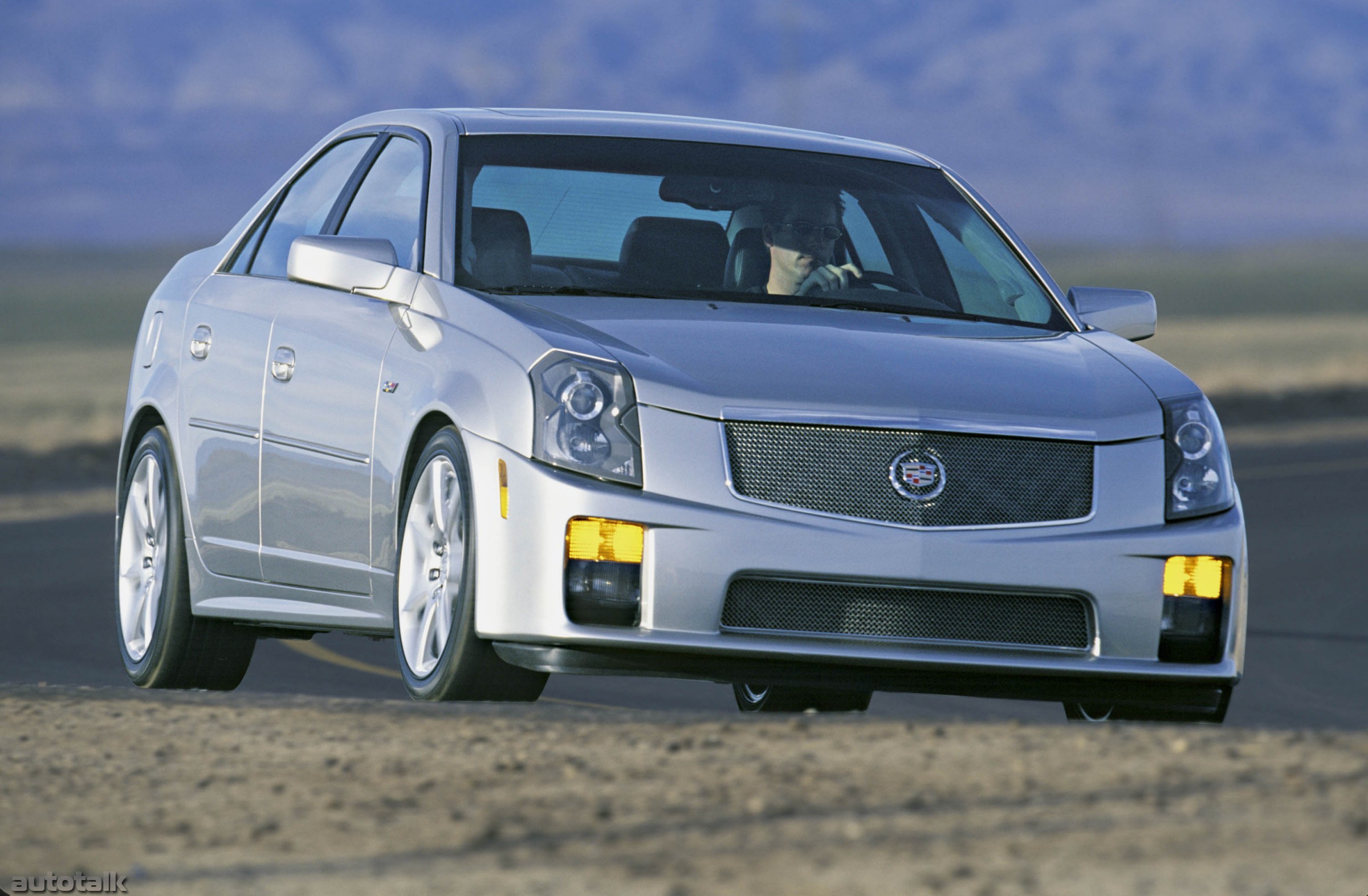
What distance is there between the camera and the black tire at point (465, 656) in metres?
6.34

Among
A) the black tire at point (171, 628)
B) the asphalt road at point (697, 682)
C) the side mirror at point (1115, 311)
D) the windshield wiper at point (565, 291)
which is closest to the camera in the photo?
the windshield wiper at point (565, 291)

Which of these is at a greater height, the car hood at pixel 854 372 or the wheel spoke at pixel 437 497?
the car hood at pixel 854 372

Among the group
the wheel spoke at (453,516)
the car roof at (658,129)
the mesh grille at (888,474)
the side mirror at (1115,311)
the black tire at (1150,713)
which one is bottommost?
the black tire at (1150,713)

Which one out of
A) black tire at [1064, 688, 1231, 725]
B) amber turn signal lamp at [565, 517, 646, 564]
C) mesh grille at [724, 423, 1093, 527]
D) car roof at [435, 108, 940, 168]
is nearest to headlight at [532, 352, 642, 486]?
amber turn signal lamp at [565, 517, 646, 564]

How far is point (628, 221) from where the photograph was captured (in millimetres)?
7664

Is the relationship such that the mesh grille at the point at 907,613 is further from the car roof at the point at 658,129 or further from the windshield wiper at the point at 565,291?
the car roof at the point at 658,129

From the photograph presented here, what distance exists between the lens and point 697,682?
35.3ft

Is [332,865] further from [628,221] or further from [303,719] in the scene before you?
[628,221]

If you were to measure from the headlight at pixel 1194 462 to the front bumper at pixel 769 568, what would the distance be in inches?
4.5

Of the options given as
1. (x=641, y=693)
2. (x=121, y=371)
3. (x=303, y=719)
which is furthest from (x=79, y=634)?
(x=121, y=371)

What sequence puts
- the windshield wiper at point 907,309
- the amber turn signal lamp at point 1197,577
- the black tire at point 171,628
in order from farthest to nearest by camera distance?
the black tire at point 171,628, the windshield wiper at point 907,309, the amber turn signal lamp at point 1197,577

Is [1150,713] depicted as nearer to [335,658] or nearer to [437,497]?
[437,497]

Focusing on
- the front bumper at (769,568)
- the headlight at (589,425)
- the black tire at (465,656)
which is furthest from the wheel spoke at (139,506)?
the headlight at (589,425)

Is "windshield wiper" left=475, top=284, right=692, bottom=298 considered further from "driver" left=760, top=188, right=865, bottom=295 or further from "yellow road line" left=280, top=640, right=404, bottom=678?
"yellow road line" left=280, top=640, right=404, bottom=678
